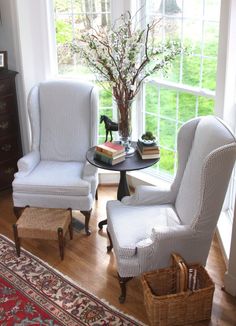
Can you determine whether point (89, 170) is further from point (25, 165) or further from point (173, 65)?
point (173, 65)

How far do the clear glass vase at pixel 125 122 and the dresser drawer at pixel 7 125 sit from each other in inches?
47.4

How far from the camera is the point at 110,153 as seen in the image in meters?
3.36

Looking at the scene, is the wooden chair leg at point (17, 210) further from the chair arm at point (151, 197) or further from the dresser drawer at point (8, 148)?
the chair arm at point (151, 197)

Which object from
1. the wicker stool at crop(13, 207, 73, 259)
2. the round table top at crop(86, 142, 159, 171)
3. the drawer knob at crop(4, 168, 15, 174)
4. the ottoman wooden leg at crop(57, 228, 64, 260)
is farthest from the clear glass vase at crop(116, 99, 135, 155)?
the drawer knob at crop(4, 168, 15, 174)

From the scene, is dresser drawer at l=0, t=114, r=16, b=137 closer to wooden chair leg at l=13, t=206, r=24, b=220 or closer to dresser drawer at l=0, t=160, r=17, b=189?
dresser drawer at l=0, t=160, r=17, b=189

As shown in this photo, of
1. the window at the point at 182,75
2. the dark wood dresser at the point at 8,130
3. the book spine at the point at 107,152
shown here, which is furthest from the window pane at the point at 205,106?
the dark wood dresser at the point at 8,130

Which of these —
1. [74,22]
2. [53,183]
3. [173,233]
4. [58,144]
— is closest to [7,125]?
[58,144]

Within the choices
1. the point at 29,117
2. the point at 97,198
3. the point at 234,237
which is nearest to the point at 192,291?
the point at 234,237

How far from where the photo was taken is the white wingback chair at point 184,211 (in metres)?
2.66

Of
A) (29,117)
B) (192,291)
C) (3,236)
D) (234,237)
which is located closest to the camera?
(192,291)

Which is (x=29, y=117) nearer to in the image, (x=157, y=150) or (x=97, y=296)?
(x=157, y=150)

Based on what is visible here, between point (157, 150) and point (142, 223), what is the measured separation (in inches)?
26.0

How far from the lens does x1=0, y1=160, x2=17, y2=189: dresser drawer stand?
427 centimetres

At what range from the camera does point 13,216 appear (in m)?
4.02
